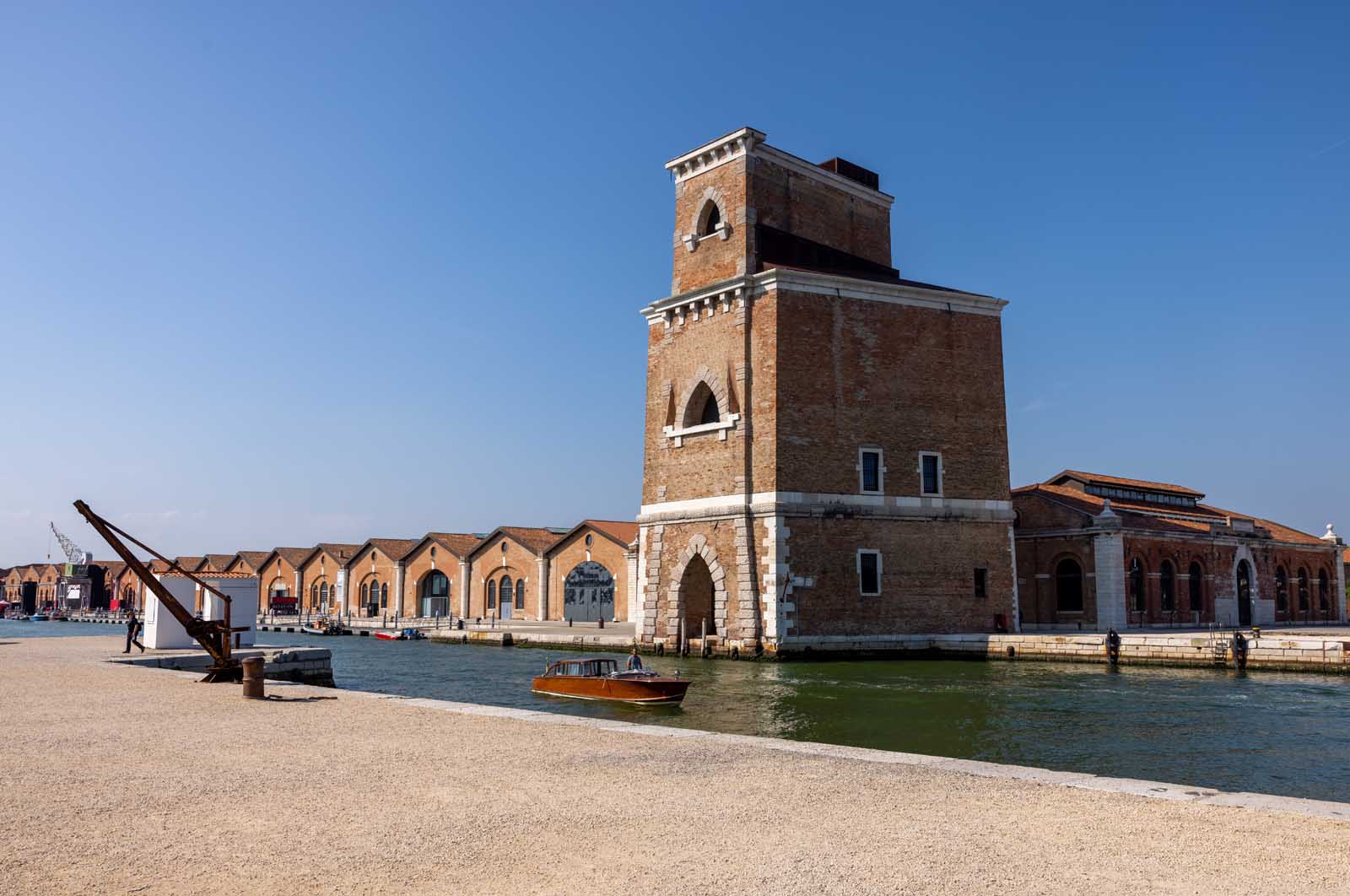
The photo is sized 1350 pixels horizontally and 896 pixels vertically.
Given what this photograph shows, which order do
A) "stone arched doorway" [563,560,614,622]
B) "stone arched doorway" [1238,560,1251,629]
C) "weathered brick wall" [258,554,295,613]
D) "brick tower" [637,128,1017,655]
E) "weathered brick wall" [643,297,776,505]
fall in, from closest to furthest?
"brick tower" [637,128,1017,655] < "weathered brick wall" [643,297,776,505] < "stone arched doorway" [1238,560,1251,629] < "stone arched doorway" [563,560,614,622] < "weathered brick wall" [258,554,295,613]

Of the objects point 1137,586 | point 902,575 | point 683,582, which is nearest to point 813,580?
point 902,575

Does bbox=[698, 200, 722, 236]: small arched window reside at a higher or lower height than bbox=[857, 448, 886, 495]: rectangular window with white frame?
higher

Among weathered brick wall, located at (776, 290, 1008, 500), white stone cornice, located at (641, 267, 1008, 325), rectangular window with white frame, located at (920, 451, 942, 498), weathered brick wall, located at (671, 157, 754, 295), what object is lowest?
rectangular window with white frame, located at (920, 451, 942, 498)

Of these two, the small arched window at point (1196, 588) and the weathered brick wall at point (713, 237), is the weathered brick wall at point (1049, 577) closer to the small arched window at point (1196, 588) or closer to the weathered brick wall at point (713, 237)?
the small arched window at point (1196, 588)

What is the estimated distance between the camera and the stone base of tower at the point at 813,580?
1319 inches

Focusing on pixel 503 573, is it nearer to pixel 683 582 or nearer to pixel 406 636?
pixel 406 636

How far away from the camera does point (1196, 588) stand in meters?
46.3

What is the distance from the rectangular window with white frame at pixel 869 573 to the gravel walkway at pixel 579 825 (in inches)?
907

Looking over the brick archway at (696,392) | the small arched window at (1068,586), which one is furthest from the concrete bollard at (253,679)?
the small arched window at (1068,586)

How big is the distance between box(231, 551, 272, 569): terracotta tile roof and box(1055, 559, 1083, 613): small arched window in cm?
7352

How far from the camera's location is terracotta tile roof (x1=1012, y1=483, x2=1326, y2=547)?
43938 millimetres

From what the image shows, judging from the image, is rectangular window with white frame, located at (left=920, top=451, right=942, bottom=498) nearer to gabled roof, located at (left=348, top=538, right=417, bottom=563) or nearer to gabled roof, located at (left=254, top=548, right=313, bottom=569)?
gabled roof, located at (left=348, top=538, right=417, bottom=563)

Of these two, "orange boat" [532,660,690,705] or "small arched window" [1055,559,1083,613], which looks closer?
"orange boat" [532,660,690,705]

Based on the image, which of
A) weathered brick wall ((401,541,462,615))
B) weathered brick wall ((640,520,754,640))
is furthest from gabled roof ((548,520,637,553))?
weathered brick wall ((640,520,754,640))
